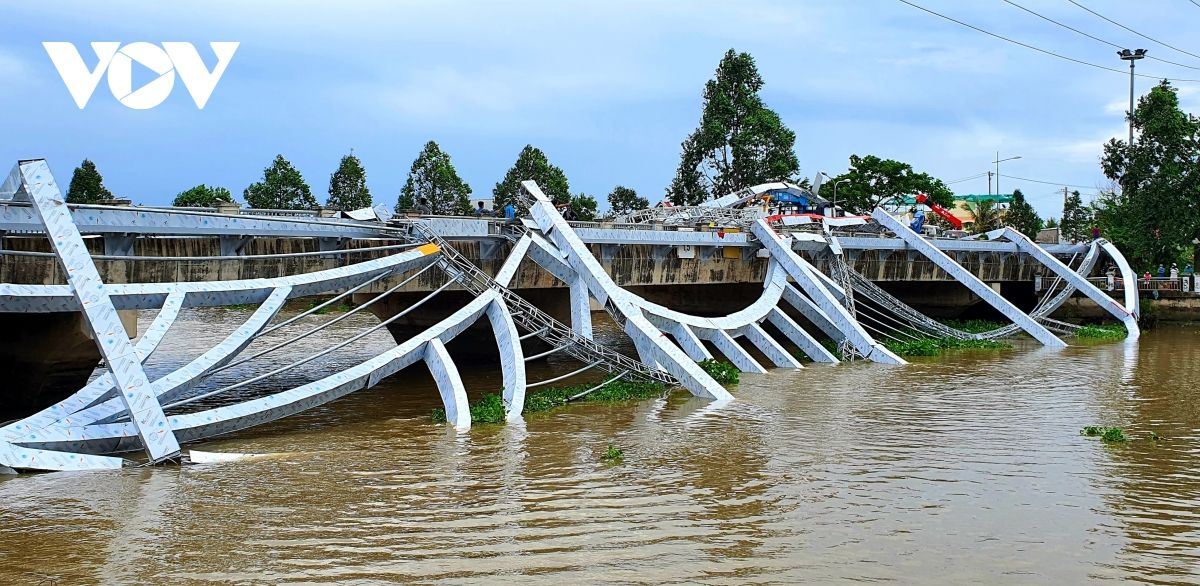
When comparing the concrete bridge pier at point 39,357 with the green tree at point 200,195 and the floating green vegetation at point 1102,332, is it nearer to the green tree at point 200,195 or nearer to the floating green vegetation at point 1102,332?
the floating green vegetation at point 1102,332

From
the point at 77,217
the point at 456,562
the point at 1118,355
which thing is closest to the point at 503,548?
the point at 456,562

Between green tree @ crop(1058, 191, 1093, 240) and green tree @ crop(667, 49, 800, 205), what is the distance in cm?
1897

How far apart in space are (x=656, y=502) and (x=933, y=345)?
2206cm

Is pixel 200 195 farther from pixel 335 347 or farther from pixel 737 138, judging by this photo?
pixel 335 347

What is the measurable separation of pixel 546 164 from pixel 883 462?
5251cm

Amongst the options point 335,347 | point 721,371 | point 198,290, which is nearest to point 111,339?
point 198,290

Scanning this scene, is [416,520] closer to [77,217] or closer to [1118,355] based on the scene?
[77,217]

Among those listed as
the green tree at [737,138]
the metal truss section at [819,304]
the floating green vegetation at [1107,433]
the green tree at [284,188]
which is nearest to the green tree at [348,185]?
the green tree at [284,188]

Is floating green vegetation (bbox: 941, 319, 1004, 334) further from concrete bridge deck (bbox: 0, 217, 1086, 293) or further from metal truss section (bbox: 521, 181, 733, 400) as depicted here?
metal truss section (bbox: 521, 181, 733, 400)

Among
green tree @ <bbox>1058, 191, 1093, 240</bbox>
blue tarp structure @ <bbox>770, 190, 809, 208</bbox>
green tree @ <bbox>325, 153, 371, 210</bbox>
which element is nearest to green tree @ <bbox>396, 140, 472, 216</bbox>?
green tree @ <bbox>325, 153, 371, 210</bbox>

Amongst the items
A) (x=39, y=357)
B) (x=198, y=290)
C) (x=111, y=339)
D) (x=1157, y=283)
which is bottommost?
(x=39, y=357)

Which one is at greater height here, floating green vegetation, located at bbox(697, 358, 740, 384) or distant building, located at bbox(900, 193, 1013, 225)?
distant building, located at bbox(900, 193, 1013, 225)

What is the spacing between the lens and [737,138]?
63.5 meters

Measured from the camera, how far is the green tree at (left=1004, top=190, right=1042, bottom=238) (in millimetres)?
76750
